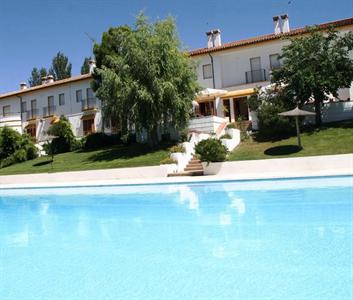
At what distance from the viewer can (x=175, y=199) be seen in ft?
48.6

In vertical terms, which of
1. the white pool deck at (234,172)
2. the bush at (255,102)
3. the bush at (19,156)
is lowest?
the white pool deck at (234,172)

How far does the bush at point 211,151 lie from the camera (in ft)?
69.9

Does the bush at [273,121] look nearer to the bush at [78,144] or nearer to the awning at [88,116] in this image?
the bush at [78,144]

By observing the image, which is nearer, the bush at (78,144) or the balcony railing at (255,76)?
the balcony railing at (255,76)

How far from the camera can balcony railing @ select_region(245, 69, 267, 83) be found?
3450cm

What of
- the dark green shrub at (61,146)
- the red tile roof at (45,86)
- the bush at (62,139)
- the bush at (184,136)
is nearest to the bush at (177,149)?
the bush at (184,136)

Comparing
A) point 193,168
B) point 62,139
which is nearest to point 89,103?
point 62,139

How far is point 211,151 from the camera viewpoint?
21281mm

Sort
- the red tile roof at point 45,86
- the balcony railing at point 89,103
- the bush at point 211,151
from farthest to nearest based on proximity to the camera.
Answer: the red tile roof at point 45,86 < the balcony railing at point 89,103 < the bush at point 211,151

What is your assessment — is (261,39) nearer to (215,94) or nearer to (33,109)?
(215,94)

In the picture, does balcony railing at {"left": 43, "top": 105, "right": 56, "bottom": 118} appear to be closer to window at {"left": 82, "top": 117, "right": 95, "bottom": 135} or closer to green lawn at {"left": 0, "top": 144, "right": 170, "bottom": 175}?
window at {"left": 82, "top": 117, "right": 95, "bottom": 135}

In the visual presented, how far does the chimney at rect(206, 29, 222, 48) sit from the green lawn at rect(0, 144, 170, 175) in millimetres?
13545

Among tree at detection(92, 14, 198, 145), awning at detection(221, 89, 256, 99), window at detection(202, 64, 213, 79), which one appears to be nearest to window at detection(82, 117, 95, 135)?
window at detection(202, 64, 213, 79)

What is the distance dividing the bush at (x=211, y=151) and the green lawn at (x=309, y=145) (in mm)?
1278
